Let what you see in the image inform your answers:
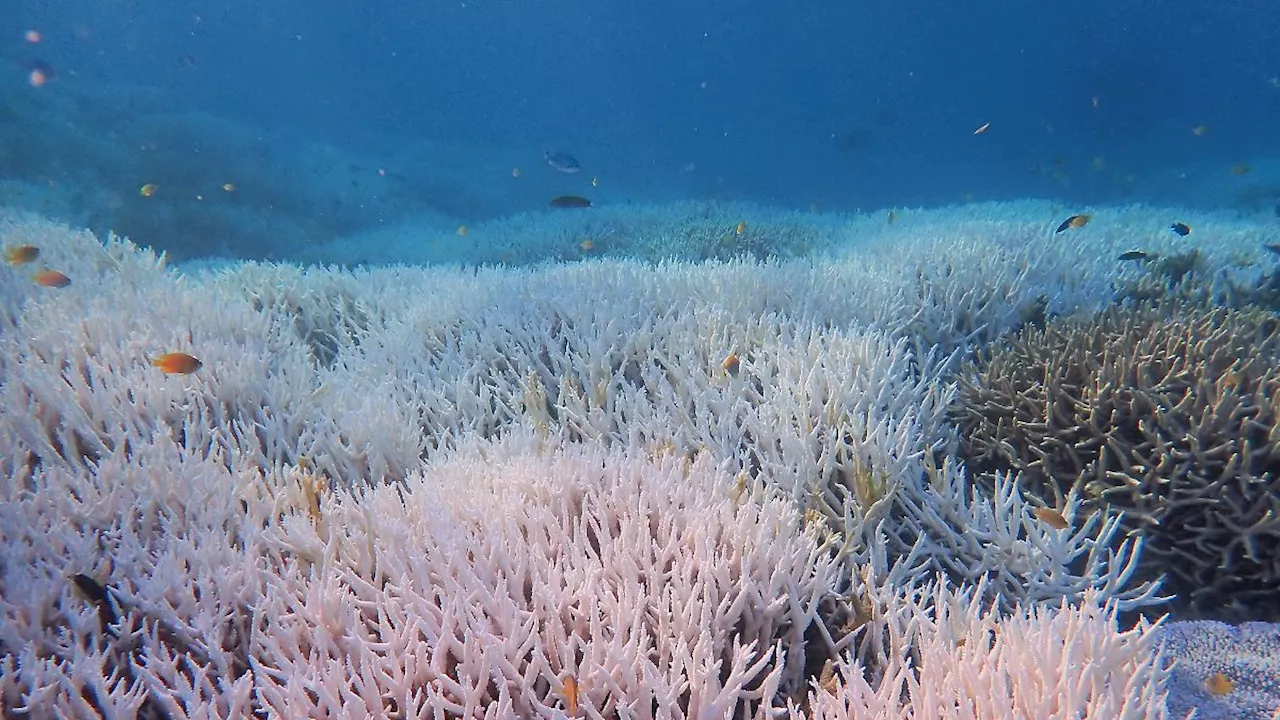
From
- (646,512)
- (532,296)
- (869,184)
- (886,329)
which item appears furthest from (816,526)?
(869,184)

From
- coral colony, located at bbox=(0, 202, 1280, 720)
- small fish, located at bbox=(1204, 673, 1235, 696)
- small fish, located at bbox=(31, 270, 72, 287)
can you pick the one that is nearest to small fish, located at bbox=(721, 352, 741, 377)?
coral colony, located at bbox=(0, 202, 1280, 720)

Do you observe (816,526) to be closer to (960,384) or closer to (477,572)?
(477,572)

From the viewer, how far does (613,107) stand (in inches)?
4850

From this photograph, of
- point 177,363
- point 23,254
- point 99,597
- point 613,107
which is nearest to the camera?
point 99,597

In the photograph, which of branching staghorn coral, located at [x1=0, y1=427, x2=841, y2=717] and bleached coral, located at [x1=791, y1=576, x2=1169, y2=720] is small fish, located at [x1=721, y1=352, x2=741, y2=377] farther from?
bleached coral, located at [x1=791, y1=576, x2=1169, y2=720]

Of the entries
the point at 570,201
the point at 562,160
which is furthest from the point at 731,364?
the point at 562,160

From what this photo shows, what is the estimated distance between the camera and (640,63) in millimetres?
146375

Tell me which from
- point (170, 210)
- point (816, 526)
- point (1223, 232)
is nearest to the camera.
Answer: point (816, 526)

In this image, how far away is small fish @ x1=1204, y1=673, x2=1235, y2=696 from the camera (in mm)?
2527

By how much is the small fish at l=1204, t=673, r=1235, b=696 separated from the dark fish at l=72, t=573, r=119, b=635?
4338 millimetres

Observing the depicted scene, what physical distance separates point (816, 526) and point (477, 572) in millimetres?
1474

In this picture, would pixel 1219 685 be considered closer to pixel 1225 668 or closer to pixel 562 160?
pixel 1225 668

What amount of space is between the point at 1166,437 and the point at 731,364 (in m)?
2.60

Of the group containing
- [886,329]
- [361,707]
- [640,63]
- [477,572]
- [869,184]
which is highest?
[640,63]
